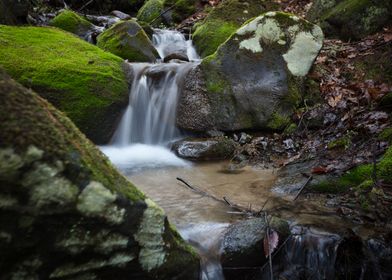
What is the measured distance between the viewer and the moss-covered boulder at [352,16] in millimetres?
7605

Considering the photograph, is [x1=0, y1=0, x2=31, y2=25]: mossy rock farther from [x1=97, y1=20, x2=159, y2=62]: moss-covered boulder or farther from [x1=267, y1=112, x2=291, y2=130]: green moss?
[x1=267, y1=112, x2=291, y2=130]: green moss

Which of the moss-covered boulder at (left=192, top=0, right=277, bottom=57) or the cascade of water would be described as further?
the moss-covered boulder at (left=192, top=0, right=277, bottom=57)

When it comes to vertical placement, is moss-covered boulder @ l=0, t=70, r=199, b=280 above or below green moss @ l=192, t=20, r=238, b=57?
below

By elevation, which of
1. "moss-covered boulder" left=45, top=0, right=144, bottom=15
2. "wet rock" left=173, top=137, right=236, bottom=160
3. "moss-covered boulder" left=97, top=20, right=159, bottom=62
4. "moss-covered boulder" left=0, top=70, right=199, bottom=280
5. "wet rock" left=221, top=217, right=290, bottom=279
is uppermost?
"moss-covered boulder" left=45, top=0, right=144, bottom=15

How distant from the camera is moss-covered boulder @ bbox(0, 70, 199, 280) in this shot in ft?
5.70

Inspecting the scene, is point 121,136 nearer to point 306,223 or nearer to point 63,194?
point 306,223

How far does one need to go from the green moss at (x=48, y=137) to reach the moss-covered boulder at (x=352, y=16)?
7229 mm

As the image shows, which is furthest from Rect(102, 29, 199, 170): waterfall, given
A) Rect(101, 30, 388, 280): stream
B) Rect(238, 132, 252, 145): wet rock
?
Rect(238, 132, 252, 145): wet rock

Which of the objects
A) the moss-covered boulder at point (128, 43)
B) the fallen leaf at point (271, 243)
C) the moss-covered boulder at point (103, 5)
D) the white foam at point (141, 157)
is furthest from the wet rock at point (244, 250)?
the moss-covered boulder at point (103, 5)

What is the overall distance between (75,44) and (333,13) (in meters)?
5.53

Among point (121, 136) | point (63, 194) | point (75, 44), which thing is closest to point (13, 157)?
point (63, 194)

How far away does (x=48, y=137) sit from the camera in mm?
1870

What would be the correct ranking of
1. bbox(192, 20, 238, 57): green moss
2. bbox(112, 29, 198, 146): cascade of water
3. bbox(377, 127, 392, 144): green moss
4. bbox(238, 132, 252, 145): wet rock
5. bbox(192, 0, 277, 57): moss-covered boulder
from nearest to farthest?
bbox(377, 127, 392, 144): green moss, bbox(238, 132, 252, 145): wet rock, bbox(112, 29, 198, 146): cascade of water, bbox(192, 20, 238, 57): green moss, bbox(192, 0, 277, 57): moss-covered boulder

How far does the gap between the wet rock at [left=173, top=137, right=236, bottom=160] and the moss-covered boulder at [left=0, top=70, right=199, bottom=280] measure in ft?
11.9
